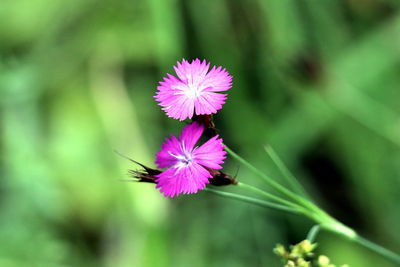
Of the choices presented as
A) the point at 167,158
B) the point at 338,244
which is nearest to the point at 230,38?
the point at 338,244

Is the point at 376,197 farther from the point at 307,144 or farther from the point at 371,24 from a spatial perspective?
the point at 371,24

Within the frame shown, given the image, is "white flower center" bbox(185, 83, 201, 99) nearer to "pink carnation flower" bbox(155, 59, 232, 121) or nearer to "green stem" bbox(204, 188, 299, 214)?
"pink carnation flower" bbox(155, 59, 232, 121)

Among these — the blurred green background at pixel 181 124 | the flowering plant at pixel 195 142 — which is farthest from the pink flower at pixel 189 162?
the blurred green background at pixel 181 124

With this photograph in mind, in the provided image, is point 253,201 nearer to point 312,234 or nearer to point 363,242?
point 312,234

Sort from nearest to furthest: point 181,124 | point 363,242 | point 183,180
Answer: point 183,180 < point 363,242 < point 181,124

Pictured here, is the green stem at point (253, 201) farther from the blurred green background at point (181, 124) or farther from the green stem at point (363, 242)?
the blurred green background at point (181, 124)

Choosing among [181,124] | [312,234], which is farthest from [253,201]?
[181,124]

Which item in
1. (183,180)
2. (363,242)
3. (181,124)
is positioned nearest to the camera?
A: (183,180)
